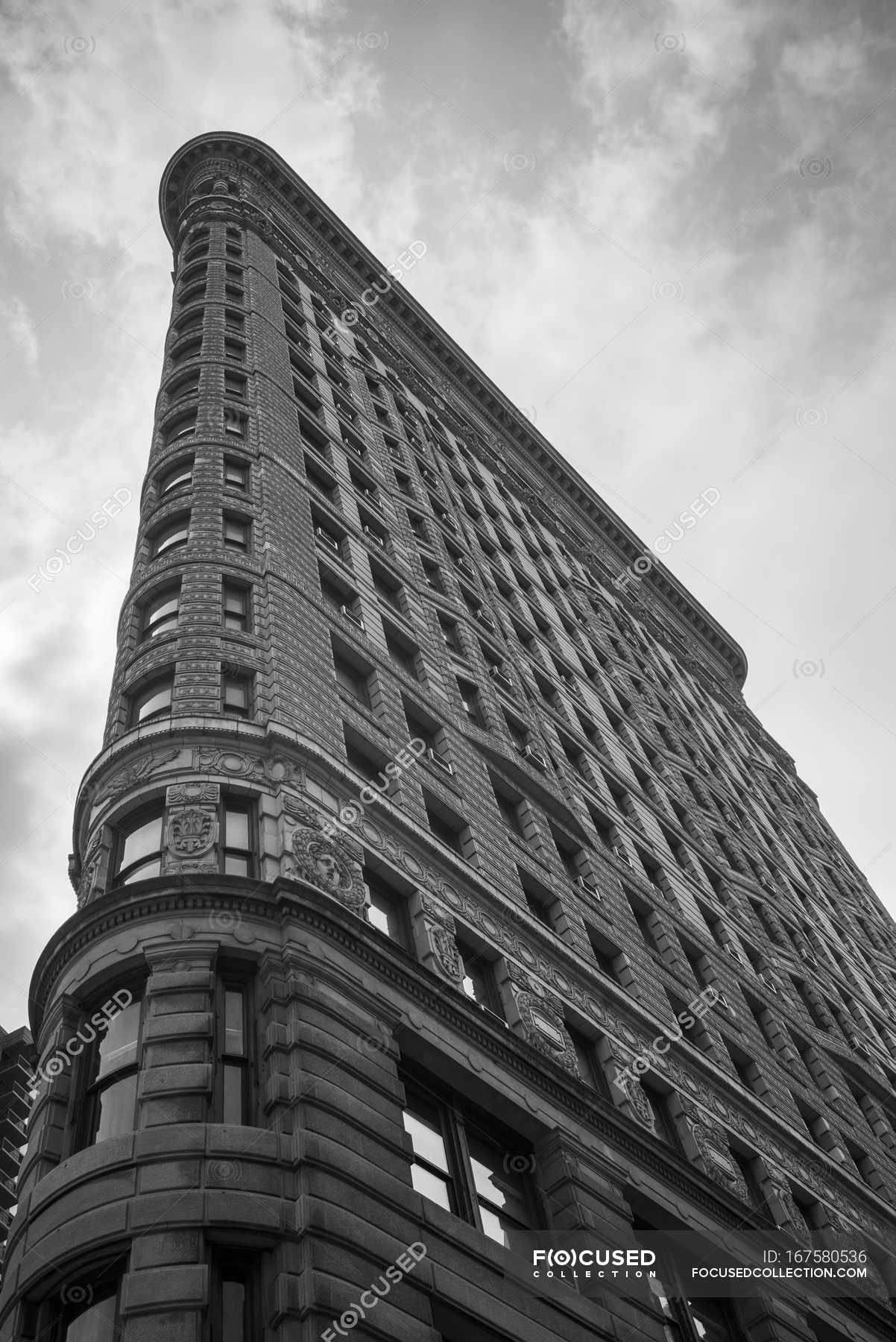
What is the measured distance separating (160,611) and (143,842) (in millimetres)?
8533

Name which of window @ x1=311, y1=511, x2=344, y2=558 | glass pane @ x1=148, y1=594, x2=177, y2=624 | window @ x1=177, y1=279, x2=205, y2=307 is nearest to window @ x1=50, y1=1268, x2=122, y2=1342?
glass pane @ x1=148, y1=594, x2=177, y2=624

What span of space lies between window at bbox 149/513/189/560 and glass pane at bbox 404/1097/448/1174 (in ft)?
53.7

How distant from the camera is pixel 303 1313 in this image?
46.9ft

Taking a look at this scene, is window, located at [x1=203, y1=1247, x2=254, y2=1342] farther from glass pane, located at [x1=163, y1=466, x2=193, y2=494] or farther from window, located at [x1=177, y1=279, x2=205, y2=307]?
window, located at [x1=177, y1=279, x2=205, y2=307]

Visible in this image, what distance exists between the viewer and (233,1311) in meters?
14.7

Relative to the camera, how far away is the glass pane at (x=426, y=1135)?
19766mm

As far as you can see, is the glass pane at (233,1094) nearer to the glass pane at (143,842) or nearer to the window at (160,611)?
the glass pane at (143,842)

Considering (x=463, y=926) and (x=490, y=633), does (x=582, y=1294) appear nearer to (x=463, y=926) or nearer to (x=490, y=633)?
(x=463, y=926)

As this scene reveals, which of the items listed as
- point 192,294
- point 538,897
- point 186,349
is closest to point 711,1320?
point 538,897

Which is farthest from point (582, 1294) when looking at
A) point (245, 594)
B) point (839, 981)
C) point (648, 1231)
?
point (839, 981)

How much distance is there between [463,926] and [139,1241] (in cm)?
1102

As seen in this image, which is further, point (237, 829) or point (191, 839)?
point (237, 829)

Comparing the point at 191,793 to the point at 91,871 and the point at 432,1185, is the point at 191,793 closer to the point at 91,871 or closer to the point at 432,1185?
the point at 91,871

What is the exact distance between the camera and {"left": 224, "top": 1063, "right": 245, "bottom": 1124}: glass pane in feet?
56.0
